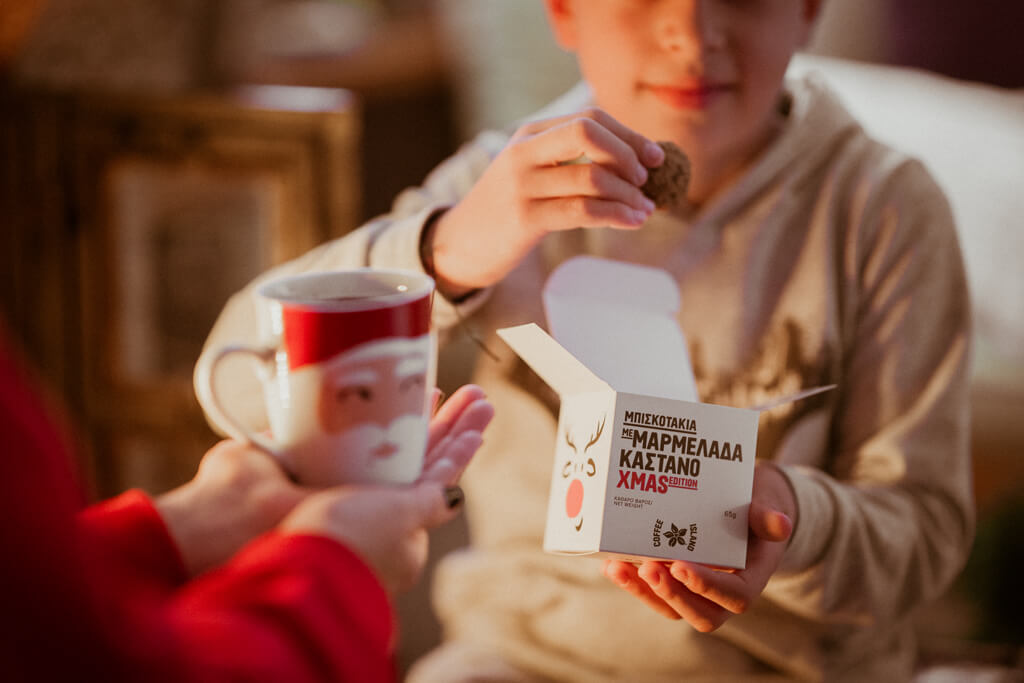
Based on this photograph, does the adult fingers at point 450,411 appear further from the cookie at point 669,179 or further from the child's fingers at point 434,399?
the cookie at point 669,179

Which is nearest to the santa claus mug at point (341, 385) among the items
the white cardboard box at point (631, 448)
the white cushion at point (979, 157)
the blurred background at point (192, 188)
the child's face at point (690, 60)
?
the white cardboard box at point (631, 448)

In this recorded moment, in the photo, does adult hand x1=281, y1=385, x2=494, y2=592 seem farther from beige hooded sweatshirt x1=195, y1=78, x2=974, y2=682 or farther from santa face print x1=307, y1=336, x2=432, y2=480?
beige hooded sweatshirt x1=195, y1=78, x2=974, y2=682

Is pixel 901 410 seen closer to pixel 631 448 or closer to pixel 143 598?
pixel 631 448

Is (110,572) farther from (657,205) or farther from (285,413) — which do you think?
(657,205)

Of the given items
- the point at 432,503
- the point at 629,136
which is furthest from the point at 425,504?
the point at 629,136

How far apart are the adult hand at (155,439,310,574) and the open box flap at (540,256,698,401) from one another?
0.17 meters

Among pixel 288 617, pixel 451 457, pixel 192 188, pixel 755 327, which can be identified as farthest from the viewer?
pixel 192 188

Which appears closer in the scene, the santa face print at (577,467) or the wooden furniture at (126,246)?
the santa face print at (577,467)

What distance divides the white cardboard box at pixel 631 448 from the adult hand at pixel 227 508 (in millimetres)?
156

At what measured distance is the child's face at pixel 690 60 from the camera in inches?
22.7

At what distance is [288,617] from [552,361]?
232mm

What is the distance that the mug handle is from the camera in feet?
1.37

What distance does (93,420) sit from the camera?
1.21 m

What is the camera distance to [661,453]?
1.59ft
